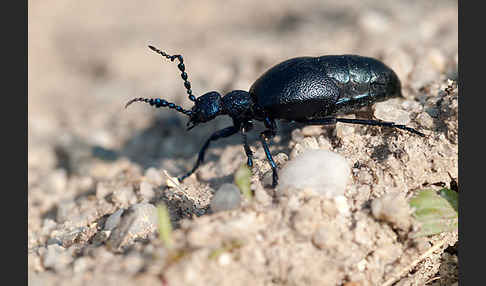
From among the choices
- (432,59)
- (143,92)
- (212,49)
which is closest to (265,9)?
(212,49)

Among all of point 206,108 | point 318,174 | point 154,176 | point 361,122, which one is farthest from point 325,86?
point 154,176

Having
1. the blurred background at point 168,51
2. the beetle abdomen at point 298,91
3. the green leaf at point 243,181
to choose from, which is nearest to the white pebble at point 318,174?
the green leaf at point 243,181

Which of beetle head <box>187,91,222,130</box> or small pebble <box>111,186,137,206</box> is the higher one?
beetle head <box>187,91,222,130</box>

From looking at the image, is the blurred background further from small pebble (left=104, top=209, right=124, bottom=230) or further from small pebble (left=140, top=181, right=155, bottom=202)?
small pebble (left=104, top=209, right=124, bottom=230)

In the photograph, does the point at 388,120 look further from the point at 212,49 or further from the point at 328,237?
the point at 212,49

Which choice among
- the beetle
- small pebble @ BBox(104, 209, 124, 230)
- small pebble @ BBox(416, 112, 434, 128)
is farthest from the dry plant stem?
small pebble @ BBox(104, 209, 124, 230)

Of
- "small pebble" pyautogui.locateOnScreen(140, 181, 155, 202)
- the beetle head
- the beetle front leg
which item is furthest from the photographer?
the beetle head

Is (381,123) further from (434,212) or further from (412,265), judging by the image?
(412,265)
